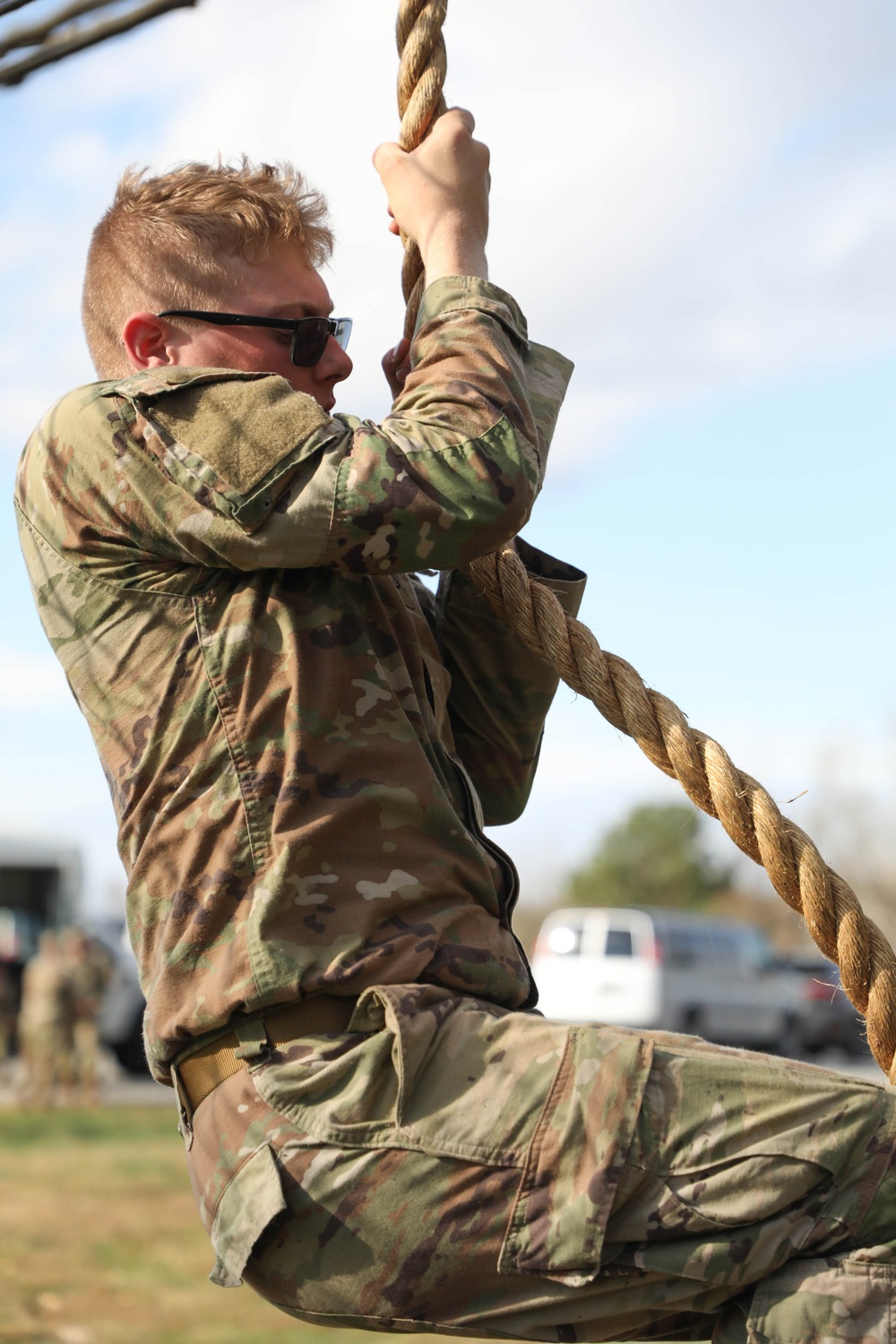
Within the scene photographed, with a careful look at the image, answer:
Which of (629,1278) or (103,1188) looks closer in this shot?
(629,1278)

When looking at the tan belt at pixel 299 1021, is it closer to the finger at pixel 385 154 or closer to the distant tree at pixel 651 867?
the finger at pixel 385 154

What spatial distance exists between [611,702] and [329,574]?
69cm

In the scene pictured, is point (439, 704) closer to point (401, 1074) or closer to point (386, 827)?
point (386, 827)

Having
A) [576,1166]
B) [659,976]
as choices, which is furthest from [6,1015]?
[576,1166]

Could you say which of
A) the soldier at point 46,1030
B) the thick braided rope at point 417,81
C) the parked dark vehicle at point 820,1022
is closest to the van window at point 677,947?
the parked dark vehicle at point 820,1022

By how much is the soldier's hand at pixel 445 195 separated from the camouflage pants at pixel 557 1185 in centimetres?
123

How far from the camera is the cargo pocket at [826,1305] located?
1.92 meters

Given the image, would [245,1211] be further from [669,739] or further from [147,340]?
[147,340]

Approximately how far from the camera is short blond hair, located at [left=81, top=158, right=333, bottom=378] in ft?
8.43

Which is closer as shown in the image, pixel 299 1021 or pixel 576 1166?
pixel 576 1166

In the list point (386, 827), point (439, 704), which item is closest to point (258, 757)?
point (386, 827)

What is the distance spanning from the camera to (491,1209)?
6.51ft

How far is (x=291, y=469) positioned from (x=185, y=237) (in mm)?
643

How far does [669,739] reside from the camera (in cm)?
271
